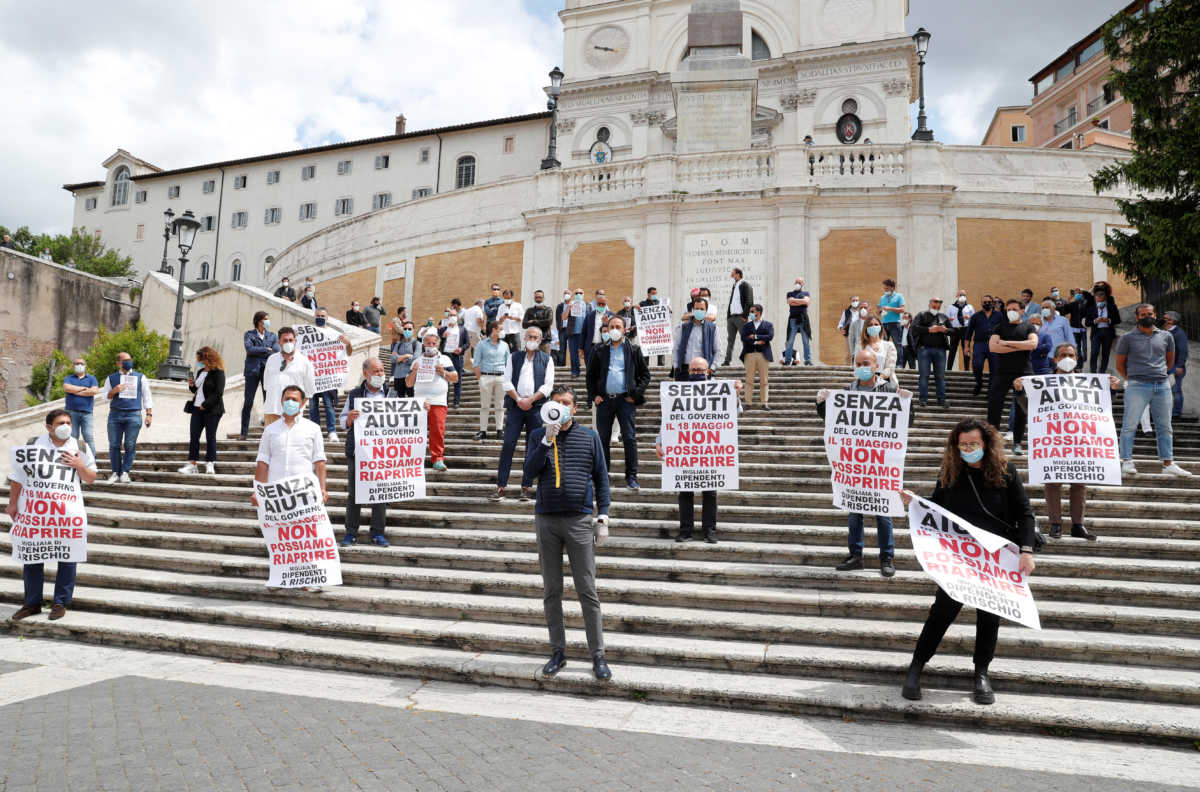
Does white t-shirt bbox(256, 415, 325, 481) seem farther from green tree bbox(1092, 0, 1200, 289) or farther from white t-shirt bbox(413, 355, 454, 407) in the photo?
green tree bbox(1092, 0, 1200, 289)

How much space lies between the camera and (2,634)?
281 inches

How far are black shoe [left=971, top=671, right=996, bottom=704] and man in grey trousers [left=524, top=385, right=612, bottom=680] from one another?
2.48 metres

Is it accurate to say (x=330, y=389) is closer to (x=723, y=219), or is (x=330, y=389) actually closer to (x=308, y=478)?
(x=308, y=478)

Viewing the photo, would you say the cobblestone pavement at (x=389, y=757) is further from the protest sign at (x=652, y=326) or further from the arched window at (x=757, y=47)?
the arched window at (x=757, y=47)

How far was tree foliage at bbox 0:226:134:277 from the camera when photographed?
53.2 m

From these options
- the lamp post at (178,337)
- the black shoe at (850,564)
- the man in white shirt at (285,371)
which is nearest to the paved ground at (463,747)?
the black shoe at (850,564)

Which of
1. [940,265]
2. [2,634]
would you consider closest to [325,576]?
[2,634]

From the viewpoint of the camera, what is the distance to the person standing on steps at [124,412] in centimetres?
1137

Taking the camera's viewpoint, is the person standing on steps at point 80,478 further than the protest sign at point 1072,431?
No

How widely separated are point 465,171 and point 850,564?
147 feet

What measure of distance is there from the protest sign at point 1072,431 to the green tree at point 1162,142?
7766mm

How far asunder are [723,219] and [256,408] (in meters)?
13.8

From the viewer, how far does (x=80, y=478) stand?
751 cm

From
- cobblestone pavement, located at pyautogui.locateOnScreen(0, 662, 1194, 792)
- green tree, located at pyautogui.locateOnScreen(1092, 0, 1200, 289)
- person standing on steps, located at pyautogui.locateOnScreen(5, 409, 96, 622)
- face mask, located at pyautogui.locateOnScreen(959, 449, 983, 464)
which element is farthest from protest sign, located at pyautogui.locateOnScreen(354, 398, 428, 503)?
green tree, located at pyautogui.locateOnScreen(1092, 0, 1200, 289)
